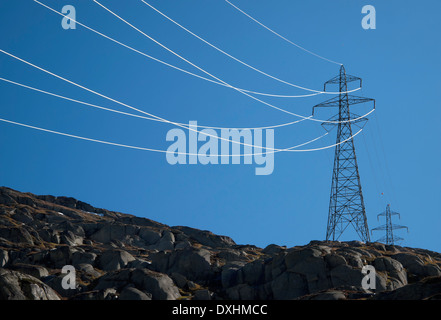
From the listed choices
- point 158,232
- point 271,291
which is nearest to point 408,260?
point 271,291

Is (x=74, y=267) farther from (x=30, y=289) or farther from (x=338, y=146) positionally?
(x=338, y=146)

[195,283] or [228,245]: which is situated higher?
[228,245]

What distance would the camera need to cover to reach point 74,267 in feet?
302

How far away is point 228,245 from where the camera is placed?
132 meters

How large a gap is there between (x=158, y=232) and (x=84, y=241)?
65.0ft
